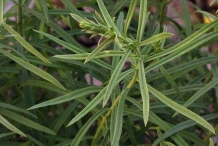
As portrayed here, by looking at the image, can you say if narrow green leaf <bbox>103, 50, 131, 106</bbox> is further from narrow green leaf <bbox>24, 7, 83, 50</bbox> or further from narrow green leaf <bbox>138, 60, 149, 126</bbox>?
narrow green leaf <bbox>24, 7, 83, 50</bbox>

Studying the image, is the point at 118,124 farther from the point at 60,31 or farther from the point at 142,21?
the point at 60,31

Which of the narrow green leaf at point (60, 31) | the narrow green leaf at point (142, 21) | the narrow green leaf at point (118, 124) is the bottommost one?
the narrow green leaf at point (118, 124)

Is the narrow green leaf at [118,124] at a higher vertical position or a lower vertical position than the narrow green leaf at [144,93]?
lower

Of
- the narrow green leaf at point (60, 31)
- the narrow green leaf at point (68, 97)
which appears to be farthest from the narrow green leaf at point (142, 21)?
the narrow green leaf at point (60, 31)

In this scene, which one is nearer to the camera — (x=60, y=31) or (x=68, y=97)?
(x=68, y=97)

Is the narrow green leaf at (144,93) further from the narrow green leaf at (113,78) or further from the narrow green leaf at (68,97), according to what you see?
the narrow green leaf at (68,97)

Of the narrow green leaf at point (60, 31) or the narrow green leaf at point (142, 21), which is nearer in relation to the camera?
the narrow green leaf at point (142, 21)

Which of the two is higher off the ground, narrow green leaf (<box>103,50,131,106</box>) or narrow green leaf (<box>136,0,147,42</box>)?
narrow green leaf (<box>136,0,147,42</box>)

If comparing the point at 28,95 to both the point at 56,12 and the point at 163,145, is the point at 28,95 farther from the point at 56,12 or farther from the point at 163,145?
the point at 163,145

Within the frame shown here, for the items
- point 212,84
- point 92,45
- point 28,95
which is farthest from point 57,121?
point 92,45

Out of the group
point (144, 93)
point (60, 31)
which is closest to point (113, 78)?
point (144, 93)

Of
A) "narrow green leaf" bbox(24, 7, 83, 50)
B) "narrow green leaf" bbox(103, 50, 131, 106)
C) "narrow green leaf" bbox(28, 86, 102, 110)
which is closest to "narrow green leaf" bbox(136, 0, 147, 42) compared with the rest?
"narrow green leaf" bbox(103, 50, 131, 106)
